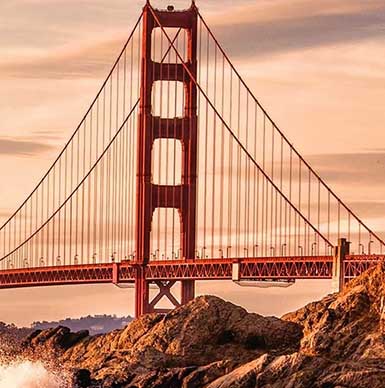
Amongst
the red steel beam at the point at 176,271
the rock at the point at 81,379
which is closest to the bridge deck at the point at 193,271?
the red steel beam at the point at 176,271

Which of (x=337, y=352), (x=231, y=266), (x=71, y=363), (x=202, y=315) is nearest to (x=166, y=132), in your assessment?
(x=231, y=266)

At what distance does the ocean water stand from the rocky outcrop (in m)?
0.85

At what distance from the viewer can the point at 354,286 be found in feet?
178

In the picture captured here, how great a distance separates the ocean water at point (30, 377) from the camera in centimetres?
5659

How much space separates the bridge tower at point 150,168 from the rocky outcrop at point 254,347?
37.2 meters

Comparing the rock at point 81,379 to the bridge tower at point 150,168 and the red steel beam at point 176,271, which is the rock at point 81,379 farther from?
the bridge tower at point 150,168

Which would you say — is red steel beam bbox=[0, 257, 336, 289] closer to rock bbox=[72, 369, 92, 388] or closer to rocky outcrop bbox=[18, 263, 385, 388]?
rocky outcrop bbox=[18, 263, 385, 388]

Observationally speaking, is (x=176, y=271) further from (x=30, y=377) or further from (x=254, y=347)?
(x=254, y=347)

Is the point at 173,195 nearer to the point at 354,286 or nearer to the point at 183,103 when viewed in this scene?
the point at 183,103

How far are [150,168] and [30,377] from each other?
145 feet

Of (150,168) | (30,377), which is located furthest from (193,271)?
(30,377)

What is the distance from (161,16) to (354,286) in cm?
5308

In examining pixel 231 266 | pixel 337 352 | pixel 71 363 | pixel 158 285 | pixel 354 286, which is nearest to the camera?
pixel 337 352

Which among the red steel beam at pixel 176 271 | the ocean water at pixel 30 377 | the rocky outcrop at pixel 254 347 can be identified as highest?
the red steel beam at pixel 176 271
